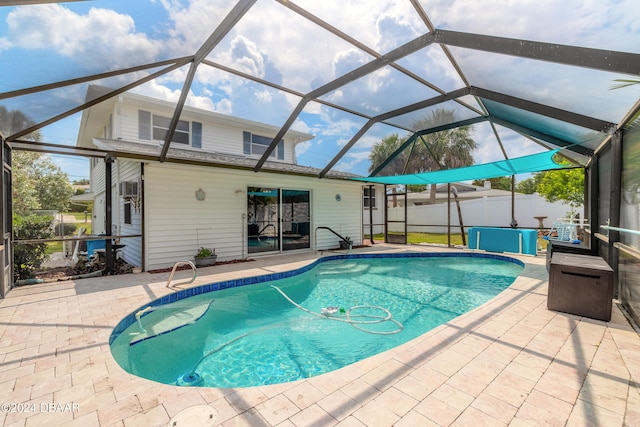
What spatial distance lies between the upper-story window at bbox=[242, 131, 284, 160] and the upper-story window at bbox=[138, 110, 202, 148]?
1.75 m

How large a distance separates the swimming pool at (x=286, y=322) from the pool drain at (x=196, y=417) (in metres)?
1.16

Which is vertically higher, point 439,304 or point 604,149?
point 604,149

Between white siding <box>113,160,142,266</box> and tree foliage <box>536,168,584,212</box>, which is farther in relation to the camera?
tree foliage <box>536,168,584,212</box>

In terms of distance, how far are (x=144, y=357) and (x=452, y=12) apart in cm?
597

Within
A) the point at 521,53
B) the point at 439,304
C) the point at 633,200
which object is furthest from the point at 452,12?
the point at 439,304

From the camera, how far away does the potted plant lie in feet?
25.0

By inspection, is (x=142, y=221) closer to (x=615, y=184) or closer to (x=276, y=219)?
(x=276, y=219)

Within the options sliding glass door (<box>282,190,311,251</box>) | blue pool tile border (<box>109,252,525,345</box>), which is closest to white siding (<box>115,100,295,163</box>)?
sliding glass door (<box>282,190,311,251</box>)

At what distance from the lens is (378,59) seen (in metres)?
5.29

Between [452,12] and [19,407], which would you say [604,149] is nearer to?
[452,12]

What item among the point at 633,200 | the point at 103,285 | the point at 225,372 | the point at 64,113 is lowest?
the point at 225,372

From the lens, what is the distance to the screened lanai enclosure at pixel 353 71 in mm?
3188

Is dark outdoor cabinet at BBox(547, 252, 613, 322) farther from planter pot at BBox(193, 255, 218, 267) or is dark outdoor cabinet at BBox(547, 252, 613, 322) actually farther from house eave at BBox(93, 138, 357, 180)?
planter pot at BBox(193, 255, 218, 267)

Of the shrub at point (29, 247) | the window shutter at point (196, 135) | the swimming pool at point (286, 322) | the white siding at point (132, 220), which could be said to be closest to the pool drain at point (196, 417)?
the swimming pool at point (286, 322)
